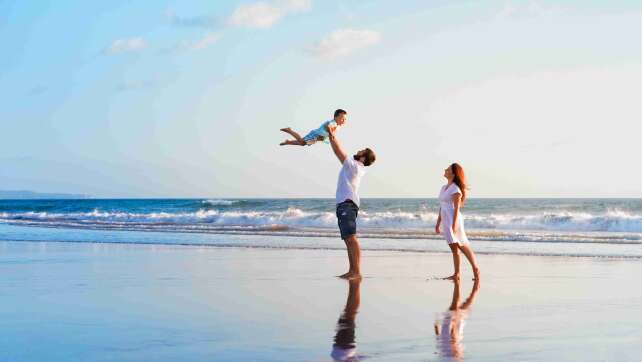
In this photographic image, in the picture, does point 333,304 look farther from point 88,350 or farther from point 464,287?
point 88,350

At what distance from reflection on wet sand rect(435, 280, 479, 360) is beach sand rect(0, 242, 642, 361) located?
0.01 meters

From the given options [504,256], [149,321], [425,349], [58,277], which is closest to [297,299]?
[149,321]

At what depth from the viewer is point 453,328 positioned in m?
6.81

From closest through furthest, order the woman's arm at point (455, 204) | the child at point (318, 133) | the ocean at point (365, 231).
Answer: the child at point (318, 133), the woman's arm at point (455, 204), the ocean at point (365, 231)

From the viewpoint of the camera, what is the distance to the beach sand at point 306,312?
5722mm

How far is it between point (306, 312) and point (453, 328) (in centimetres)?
153

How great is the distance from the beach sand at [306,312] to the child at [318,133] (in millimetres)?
1811

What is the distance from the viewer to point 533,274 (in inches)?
466

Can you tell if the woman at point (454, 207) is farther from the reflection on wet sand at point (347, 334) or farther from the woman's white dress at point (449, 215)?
the reflection on wet sand at point (347, 334)

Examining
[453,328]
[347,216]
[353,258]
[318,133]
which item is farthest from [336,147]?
[453,328]

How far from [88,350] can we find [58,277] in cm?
536

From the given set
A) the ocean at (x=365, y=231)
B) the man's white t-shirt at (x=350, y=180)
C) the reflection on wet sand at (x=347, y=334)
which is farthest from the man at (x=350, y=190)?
the ocean at (x=365, y=231)

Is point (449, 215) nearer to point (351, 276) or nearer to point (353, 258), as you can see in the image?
point (353, 258)

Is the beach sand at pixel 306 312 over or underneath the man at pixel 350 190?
underneath
